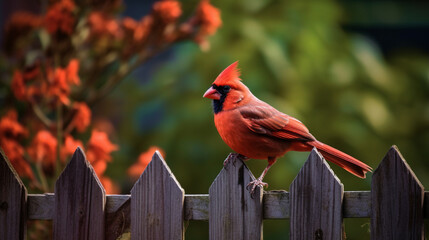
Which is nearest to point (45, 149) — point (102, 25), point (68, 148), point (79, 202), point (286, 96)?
point (68, 148)

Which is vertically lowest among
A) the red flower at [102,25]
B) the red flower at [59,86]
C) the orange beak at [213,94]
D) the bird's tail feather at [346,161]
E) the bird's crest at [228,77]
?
the bird's tail feather at [346,161]

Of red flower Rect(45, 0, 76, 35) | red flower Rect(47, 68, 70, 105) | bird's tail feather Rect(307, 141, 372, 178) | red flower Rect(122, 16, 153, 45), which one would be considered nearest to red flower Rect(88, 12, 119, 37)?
red flower Rect(122, 16, 153, 45)

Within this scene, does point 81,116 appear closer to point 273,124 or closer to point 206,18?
point 206,18

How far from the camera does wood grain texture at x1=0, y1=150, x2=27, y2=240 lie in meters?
2.12

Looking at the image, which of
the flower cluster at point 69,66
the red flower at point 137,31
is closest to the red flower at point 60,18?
the flower cluster at point 69,66

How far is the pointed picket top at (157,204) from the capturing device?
2004mm

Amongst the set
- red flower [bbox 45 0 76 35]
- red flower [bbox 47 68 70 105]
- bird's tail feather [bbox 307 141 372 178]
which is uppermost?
red flower [bbox 45 0 76 35]

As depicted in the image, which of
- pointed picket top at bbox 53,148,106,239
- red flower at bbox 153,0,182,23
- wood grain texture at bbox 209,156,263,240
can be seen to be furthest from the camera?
red flower at bbox 153,0,182,23

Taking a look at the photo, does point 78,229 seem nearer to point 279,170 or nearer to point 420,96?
point 279,170

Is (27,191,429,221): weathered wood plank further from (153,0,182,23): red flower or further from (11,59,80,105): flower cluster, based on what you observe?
(153,0,182,23): red flower

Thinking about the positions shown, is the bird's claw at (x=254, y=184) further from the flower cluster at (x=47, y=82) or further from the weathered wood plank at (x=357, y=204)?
the flower cluster at (x=47, y=82)

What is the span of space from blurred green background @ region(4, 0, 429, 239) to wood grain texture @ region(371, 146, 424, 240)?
6.64ft

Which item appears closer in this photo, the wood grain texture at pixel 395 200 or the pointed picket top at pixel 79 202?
the wood grain texture at pixel 395 200

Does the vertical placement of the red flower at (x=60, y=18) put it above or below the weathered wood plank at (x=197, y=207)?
above
